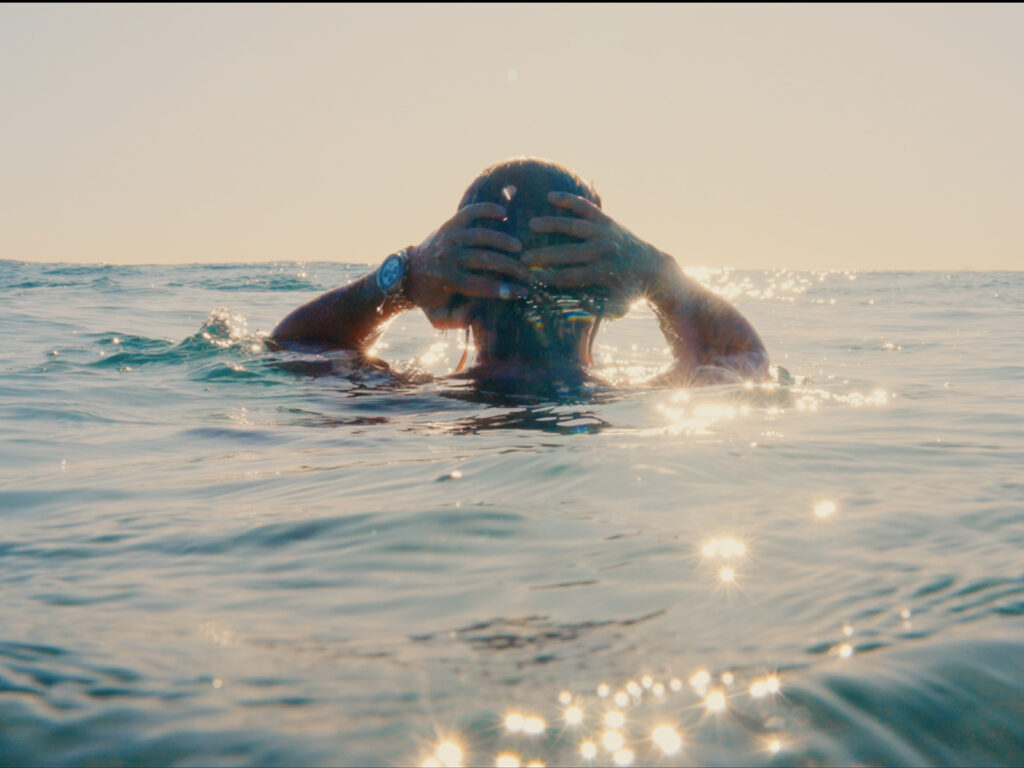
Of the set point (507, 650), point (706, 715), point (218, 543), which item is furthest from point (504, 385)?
point (706, 715)

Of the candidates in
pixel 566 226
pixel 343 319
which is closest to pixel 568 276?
pixel 566 226

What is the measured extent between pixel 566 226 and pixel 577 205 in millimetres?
104

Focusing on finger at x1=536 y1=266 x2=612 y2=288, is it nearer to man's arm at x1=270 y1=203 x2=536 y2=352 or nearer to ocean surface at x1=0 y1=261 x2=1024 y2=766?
man's arm at x1=270 y1=203 x2=536 y2=352

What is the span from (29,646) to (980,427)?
4.20 m

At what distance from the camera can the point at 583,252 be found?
385 cm

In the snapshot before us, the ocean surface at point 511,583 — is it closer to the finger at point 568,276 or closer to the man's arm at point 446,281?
the man's arm at point 446,281

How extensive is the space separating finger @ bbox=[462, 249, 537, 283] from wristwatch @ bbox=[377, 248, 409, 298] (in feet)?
2.66

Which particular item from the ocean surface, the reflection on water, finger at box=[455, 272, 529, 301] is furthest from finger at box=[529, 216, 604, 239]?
the reflection on water

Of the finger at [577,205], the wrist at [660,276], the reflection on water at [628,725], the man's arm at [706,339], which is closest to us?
the reflection on water at [628,725]

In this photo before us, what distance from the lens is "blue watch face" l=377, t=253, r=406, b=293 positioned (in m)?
4.59

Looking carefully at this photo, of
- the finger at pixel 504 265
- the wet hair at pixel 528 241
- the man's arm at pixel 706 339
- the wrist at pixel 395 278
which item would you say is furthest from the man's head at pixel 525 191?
the man's arm at pixel 706 339

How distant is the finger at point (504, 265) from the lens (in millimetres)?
3805

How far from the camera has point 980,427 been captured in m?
4.45

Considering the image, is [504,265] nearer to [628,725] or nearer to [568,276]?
[568,276]
